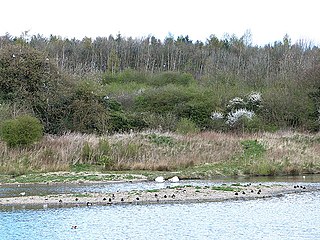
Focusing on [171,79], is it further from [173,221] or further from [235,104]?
[173,221]

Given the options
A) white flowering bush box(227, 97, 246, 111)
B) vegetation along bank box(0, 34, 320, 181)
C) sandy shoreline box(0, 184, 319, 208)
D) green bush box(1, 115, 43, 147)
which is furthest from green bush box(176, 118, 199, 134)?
sandy shoreline box(0, 184, 319, 208)

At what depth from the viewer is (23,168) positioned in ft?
155

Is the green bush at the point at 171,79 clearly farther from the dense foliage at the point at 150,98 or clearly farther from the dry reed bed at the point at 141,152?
the dry reed bed at the point at 141,152

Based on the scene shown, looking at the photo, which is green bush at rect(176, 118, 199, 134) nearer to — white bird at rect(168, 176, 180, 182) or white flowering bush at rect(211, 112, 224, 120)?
white flowering bush at rect(211, 112, 224, 120)

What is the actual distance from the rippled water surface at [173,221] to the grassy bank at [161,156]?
15321mm

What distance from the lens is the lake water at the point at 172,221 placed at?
77.2 feet

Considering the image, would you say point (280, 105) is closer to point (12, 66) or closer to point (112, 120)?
point (112, 120)

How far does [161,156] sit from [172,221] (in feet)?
83.0

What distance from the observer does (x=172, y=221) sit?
26.4 meters

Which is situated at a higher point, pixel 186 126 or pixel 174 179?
pixel 186 126

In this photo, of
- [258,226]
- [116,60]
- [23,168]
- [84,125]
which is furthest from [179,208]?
[116,60]

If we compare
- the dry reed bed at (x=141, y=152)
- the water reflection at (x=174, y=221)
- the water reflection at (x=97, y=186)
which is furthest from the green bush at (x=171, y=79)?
the water reflection at (x=174, y=221)

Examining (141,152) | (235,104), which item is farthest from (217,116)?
(141,152)

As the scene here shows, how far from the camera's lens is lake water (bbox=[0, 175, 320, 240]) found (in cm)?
2352
